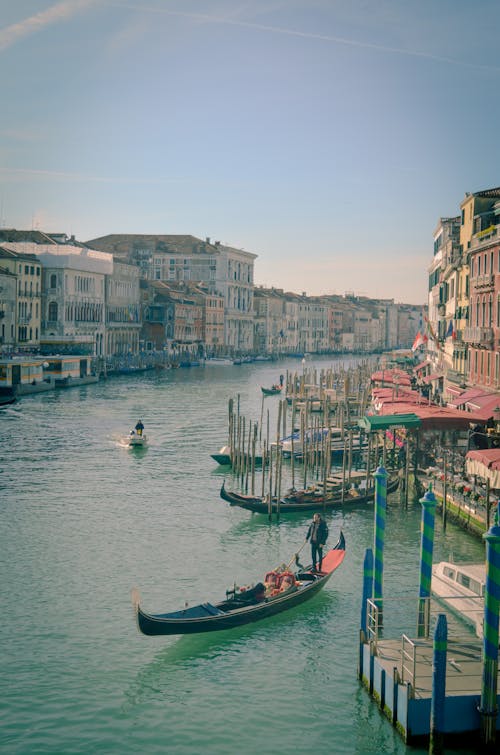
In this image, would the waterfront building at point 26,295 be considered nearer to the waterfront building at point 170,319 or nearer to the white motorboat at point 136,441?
the waterfront building at point 170,319

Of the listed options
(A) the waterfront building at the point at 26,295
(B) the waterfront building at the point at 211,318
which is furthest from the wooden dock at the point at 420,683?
(B) the waterfront building at the point at 211,318

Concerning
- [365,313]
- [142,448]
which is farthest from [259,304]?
[142,448]

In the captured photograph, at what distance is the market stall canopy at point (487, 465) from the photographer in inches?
554

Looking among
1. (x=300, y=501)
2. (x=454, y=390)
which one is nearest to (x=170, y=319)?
(x=454, y=390)

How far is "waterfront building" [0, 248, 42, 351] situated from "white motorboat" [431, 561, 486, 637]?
40360 mm

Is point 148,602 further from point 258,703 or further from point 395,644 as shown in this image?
point 395,644

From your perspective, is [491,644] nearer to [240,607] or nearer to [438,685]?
[438,685]

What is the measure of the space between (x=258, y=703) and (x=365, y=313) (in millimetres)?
122095

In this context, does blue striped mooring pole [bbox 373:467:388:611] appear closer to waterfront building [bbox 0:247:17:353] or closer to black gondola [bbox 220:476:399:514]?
black gondola [bbox 220:476:399:514]

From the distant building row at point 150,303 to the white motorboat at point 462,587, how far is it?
3930 centimetres

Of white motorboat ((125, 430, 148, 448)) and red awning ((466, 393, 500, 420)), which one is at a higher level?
red awning ((466, 393, 500, 420))

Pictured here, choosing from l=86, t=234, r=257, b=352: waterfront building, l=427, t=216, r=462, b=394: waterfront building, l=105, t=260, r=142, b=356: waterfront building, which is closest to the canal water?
l=427, t=216, r=462, b=394: waterfront building

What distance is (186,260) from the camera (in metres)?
83.5

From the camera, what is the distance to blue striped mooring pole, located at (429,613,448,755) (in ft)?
25.3
